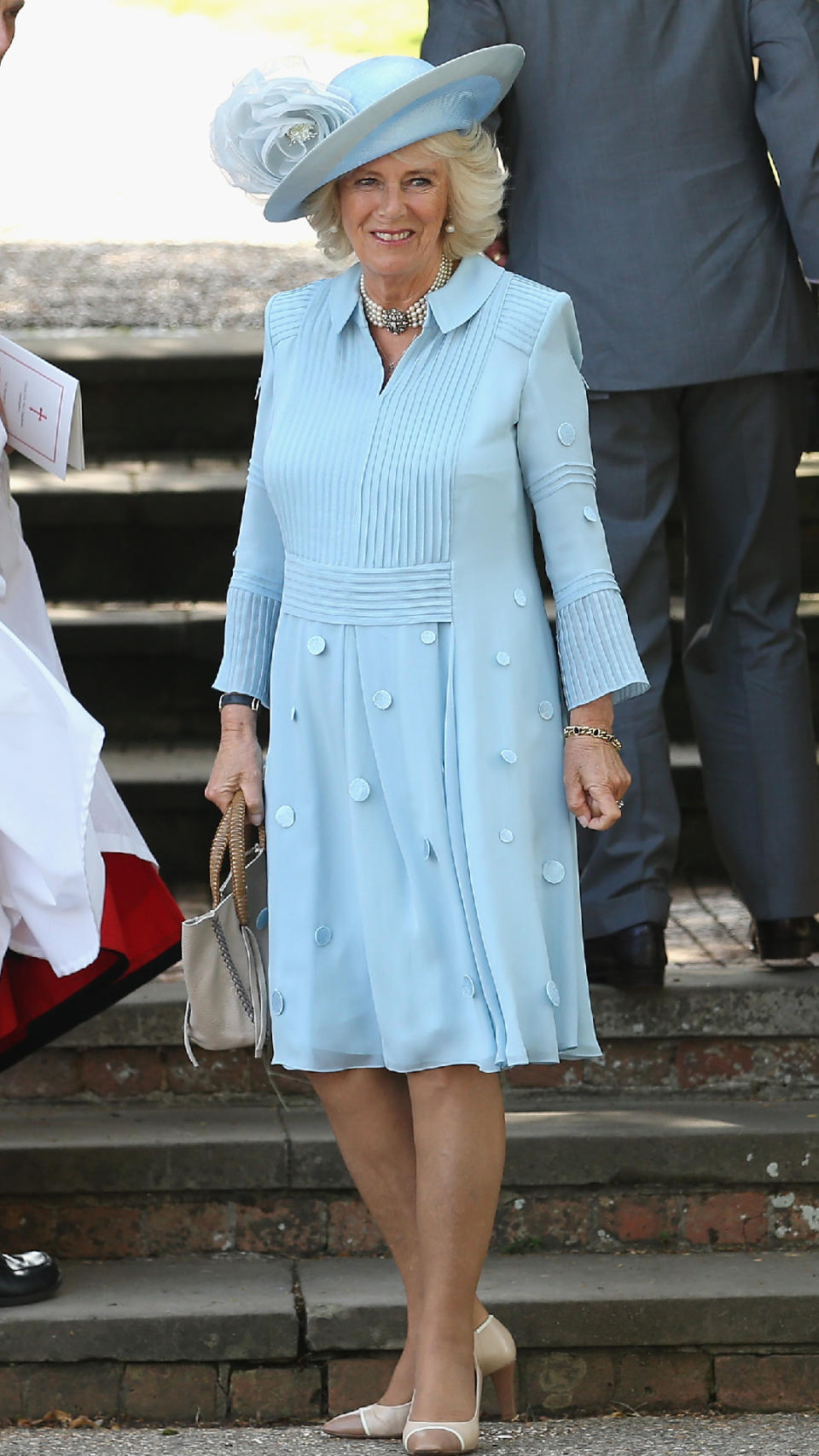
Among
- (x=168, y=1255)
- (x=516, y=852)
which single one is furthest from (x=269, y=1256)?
(x=516, y=852)

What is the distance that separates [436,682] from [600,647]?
8.8 inches

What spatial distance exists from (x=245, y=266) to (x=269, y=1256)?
4552 millimetres

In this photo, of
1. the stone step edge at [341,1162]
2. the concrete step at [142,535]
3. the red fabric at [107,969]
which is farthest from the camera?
the concrete step at [142,535]

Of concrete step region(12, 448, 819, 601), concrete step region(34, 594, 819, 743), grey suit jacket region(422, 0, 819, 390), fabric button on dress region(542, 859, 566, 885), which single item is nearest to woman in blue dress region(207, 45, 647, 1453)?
fabric button on dress region(542, 859, 566, 885)

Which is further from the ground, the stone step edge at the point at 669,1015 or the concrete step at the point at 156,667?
the concrete step at the point at 156,667

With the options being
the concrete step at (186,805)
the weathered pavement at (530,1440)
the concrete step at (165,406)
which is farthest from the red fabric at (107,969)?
the concrete step at (165,406)

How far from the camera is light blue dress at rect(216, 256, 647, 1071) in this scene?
102 inches

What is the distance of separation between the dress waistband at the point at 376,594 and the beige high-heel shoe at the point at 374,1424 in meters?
1.07

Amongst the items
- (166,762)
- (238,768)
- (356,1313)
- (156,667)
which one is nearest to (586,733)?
(238,768)

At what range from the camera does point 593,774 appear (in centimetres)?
264

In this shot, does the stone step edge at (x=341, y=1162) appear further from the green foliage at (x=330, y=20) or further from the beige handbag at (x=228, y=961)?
the green foliage at (x=330, y=20)

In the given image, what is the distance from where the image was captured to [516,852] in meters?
2.60

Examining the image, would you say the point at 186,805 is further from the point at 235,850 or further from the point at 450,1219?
the point at 450,1219

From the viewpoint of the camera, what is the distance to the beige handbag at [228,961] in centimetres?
275
